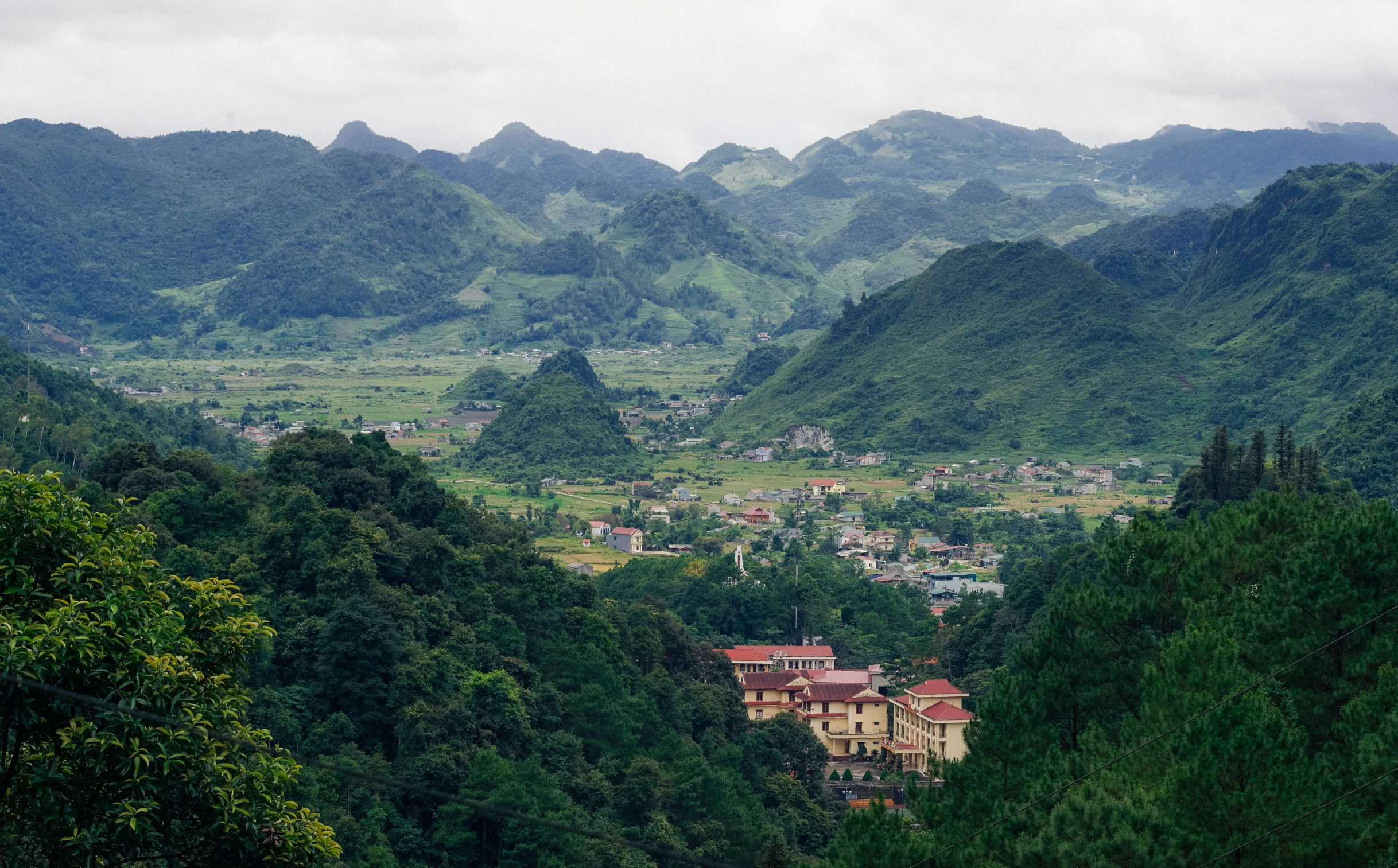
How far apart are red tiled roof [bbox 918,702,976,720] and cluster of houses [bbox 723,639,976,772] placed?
0.02m

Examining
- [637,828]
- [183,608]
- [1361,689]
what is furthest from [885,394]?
[183,608]

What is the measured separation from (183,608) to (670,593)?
35607 mm

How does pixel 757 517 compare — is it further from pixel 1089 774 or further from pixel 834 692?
pixel 1089 774

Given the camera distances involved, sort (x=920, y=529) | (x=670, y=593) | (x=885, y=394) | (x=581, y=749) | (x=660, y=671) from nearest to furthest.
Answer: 1. (x=581, y=749)
2. (x=660, y=671)
3. (x=670, y=593)
4. (x=920, y=529)
5. (x=885, y=394)

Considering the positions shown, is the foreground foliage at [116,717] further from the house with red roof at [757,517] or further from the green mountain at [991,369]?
the green mountain at [991,369]

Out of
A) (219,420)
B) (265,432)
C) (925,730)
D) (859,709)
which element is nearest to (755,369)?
(219,420)

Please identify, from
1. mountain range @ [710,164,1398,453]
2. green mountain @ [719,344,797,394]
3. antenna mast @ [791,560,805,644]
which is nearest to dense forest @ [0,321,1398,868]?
antenna mast @ [791,560,805,644]

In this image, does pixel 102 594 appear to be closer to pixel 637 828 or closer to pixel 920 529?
pixel 637 828

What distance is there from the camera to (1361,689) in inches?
617

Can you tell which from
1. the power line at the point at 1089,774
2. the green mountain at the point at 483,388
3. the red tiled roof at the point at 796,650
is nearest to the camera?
the power line at the point at 1089,774

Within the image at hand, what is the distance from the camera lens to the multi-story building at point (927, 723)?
32688 millimetres

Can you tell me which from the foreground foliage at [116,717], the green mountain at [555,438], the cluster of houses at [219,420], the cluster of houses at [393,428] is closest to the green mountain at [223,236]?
the cluster of houses at [219,420]

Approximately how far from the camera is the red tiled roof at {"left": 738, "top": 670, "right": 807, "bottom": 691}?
3675 centimetres

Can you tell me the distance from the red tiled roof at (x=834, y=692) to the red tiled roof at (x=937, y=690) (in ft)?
4.10
